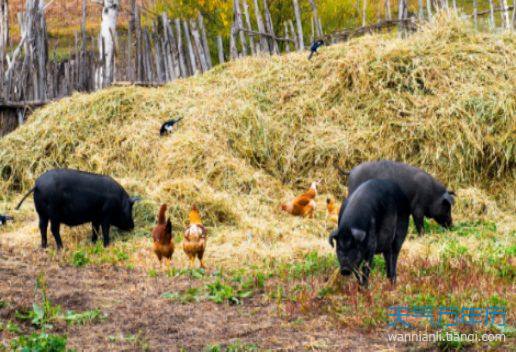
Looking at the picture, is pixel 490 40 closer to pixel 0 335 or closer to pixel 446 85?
pixel 446 85

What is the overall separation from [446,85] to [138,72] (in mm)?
6458

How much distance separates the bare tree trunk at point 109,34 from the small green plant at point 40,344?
10.1m

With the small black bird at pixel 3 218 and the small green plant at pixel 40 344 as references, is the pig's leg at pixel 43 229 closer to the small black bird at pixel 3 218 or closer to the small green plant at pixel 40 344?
the small black bird at pixel 3 218

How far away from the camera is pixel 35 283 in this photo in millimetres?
6199

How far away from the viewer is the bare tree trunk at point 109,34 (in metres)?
14.1

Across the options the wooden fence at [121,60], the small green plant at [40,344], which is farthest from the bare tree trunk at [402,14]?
the small green plant at [40,344]

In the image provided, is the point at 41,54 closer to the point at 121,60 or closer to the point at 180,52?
the point at 121,60

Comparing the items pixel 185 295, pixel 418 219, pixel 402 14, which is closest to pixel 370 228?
pixel 185 295

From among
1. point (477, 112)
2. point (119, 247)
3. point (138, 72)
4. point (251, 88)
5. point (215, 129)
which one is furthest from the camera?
point (138, 72)

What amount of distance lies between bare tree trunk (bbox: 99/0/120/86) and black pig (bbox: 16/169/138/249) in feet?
19.0

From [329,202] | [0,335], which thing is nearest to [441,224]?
[329,202]

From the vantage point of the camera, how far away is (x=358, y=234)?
5.33 m

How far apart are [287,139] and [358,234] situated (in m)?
5.54

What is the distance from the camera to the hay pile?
9680 millimetres
